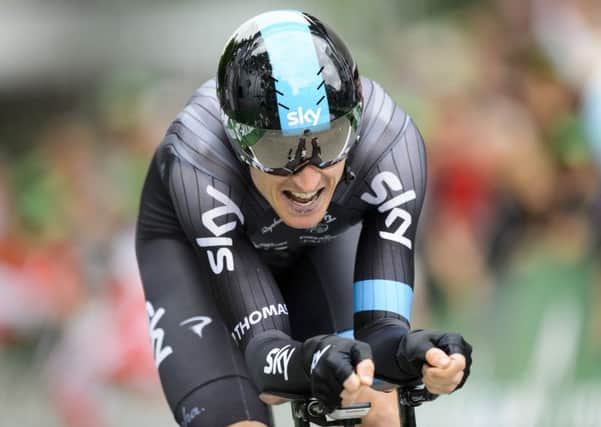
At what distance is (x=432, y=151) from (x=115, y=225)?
2.74 metres

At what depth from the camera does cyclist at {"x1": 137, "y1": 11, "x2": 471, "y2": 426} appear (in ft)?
15.7

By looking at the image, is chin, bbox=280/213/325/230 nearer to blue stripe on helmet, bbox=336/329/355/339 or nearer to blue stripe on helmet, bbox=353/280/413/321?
blue stripe on helmet, bbox=353/280/413/321

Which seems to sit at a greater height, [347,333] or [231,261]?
[231,261]

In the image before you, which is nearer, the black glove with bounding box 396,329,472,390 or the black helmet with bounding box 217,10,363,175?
the black glove with bounding box 396,329,472,390

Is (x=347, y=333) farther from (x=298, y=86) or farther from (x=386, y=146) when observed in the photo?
(x=298, y=86)

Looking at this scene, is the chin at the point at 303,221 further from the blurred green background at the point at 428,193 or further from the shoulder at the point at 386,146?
the blurred green background at the point at 428,193

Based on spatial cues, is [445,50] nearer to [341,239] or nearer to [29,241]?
[29,241]

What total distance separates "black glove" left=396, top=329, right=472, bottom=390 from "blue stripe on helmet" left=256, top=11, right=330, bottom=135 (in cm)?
83

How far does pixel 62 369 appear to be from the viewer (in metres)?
11.2

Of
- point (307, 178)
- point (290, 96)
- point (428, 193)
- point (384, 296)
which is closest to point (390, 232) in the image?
point (384, 296)

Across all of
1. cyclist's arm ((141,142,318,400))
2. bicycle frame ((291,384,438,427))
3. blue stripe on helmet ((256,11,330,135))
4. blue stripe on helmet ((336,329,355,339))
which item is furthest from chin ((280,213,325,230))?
blue stripe on helmet ((336,329,355,339))

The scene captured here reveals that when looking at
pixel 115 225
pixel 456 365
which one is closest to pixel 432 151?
pixel 115 225

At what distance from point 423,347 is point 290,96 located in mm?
1020

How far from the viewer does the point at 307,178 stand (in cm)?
493
